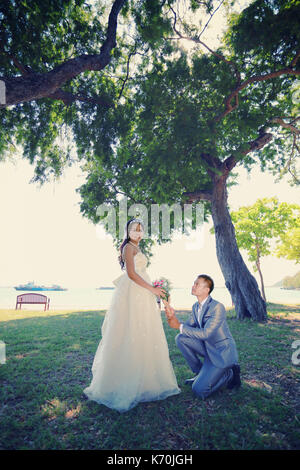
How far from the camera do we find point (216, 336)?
13.1 ft

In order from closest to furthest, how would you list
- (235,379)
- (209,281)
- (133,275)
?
(133,275), (235,379), (209,281)

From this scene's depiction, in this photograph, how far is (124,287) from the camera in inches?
162

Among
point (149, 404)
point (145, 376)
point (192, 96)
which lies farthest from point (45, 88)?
point (149, 404)

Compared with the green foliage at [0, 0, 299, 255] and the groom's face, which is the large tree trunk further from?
the groom's face

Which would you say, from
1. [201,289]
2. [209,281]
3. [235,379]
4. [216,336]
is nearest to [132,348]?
[216,336]

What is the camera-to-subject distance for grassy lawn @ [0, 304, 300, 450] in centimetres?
295

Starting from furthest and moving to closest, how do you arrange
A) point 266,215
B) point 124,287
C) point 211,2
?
1. point 266,215
2. point 211,2
3. point 124,287

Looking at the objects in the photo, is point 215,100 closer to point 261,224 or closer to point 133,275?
point 133,275

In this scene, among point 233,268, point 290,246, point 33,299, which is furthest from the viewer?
point 290,246

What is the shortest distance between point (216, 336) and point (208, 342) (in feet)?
0.61

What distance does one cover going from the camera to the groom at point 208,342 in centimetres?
393

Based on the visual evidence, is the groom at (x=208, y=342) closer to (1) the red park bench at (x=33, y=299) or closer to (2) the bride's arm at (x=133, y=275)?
(2) the bride's arm at (x=133, y=275)
